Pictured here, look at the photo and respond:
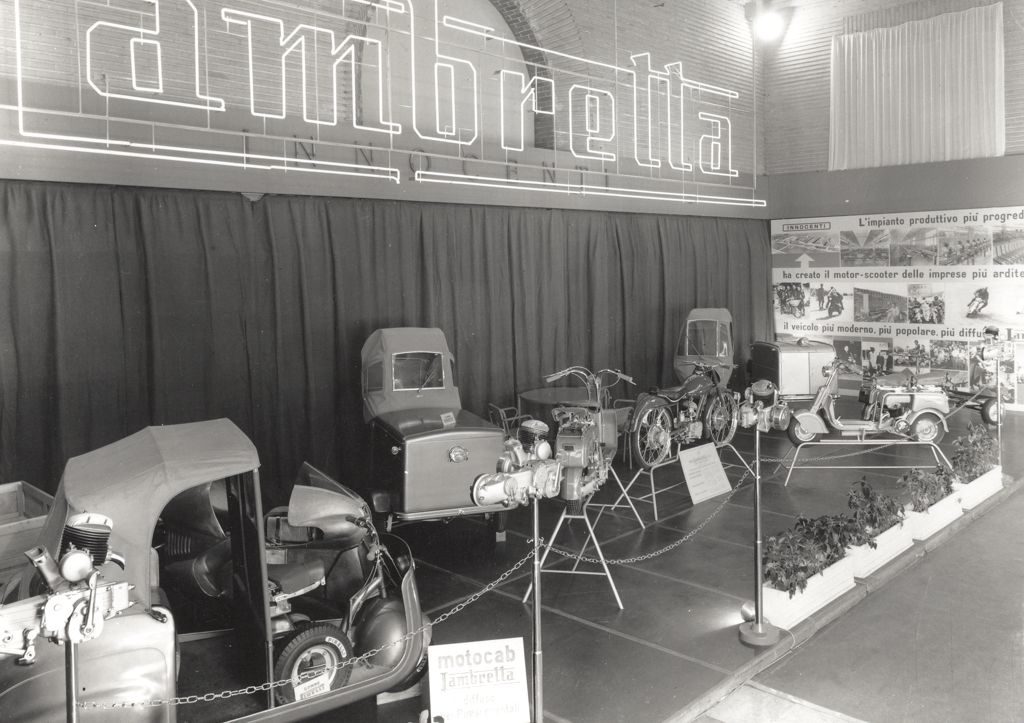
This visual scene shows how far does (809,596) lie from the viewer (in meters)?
5.76

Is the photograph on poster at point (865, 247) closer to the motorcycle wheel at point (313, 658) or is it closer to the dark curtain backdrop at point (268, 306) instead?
the dark curtain backdrop at point (268, 306)

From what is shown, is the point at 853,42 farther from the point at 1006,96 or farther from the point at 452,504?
the point at 452,504

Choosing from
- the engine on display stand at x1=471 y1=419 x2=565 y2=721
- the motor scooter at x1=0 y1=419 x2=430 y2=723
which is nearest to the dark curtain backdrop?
the motor scooter at x1=0 y1=419 x2=430 y2=723

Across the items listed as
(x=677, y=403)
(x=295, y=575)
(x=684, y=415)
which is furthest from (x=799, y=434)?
(x=295, y=575)

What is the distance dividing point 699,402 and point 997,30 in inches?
325

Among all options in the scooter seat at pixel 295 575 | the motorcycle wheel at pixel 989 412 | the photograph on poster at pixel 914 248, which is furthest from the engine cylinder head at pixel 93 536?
the photograph on poster at pixel 914 248

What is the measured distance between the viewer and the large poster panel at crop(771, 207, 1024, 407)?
1327cm

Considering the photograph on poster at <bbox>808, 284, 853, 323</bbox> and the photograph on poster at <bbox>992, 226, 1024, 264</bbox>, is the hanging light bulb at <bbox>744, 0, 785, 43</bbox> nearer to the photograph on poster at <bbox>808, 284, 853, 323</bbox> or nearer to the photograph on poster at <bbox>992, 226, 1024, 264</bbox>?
the photograph on poster at <bbox>808, 284, 853, 323</bbox>

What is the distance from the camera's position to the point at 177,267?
309 inches

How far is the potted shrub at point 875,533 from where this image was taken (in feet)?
21.1

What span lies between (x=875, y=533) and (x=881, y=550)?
A: 0.47ft

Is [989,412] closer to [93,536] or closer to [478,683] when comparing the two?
[478,683]

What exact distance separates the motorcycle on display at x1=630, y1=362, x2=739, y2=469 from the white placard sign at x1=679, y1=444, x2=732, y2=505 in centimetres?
41

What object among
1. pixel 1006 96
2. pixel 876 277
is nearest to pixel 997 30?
pixel 1006 96
